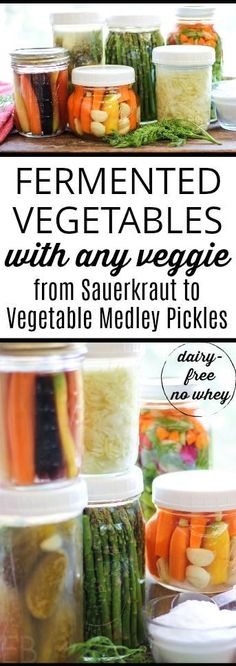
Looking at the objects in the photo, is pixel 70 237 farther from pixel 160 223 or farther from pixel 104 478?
pixel 104 478

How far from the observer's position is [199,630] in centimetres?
124

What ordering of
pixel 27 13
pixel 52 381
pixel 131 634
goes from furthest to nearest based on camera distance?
pixel 27 13, pixel 131 634, pixel 52 381

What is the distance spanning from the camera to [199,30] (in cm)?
138

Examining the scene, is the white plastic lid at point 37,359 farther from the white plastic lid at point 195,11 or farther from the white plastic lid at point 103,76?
the white plastic lid at point 195,11

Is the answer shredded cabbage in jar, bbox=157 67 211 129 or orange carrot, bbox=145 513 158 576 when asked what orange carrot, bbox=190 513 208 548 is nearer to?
orange carrot, bbox=145 513 158 576

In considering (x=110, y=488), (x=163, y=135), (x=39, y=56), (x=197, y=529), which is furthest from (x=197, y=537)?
(x=39, y=56)

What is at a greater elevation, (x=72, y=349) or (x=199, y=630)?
(x=72, y=349)

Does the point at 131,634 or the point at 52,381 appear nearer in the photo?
the point at 52,381

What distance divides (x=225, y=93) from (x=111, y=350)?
313 millimetres

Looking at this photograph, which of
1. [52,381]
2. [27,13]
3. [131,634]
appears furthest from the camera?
[27,13]

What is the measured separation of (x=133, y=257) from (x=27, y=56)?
0.24m

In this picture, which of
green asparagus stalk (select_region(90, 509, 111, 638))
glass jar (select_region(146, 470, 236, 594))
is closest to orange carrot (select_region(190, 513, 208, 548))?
glass jar (select_region(146, 470, 236, 594))

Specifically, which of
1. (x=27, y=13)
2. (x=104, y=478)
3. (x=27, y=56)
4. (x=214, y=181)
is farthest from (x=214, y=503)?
(x=27, y=13)

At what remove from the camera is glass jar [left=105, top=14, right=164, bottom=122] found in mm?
1344
